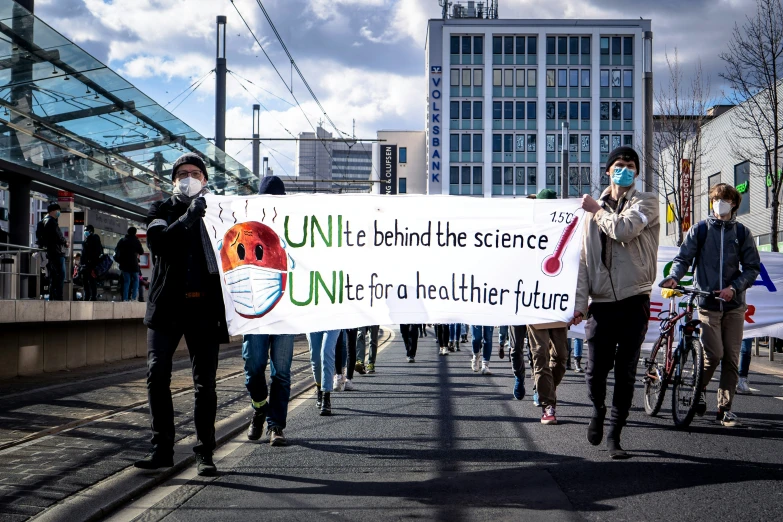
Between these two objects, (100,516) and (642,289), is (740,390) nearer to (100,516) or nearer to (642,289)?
(642,289)

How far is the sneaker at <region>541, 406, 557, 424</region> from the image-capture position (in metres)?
8.15

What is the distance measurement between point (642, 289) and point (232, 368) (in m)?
10.6

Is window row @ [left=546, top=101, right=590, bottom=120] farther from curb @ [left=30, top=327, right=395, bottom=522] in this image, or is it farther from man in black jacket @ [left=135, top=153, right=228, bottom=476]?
man in black jacket @ [left=135, top=153, right=228, bottom=476]

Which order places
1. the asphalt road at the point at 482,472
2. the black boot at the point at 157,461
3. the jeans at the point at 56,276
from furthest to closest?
1. the jeans at the point at 56,276
2. the black boot at the point at 157,461
3. the asphalt road at the point at 482,472

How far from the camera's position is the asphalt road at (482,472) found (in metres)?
4.82

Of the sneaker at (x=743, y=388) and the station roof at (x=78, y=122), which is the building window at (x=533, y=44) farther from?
the sneaker at (x=743, y=388)

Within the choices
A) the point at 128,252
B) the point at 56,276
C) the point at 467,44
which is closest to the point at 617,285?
the point at 56,276

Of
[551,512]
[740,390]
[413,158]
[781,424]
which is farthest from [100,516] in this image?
[413,158]

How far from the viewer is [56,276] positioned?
15797mm

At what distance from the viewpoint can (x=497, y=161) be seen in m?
84.2

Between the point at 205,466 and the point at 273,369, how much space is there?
4.60 ft

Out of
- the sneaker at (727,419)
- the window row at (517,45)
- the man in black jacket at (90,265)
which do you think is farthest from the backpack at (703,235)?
the window row at (517,45)

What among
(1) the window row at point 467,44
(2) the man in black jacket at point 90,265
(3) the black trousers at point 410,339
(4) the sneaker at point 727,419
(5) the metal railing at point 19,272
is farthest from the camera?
(1) the window row at point 467,44

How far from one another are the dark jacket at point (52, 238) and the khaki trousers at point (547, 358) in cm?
975
